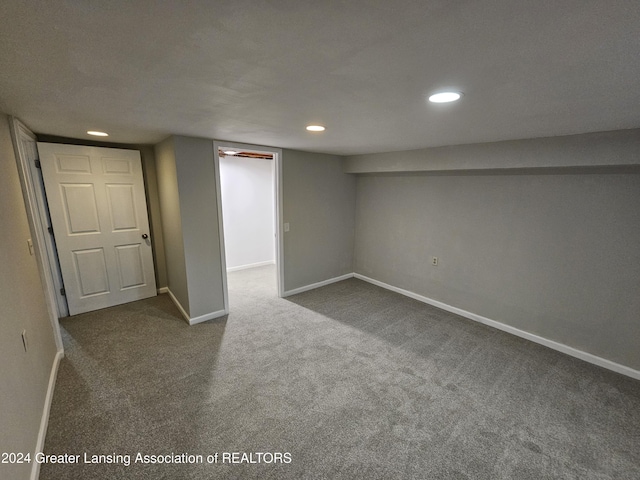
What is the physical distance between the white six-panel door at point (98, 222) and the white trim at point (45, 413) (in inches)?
44.9

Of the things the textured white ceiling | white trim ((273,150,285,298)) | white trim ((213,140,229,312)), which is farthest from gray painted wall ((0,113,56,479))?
white trim ((273,150,285,298))

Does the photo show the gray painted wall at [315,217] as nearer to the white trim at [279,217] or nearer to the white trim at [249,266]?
the white trim at [279,217]

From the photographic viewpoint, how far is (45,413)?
5.96 feet

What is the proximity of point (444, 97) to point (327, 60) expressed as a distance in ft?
2.39

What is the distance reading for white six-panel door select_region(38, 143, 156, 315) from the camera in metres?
3.09

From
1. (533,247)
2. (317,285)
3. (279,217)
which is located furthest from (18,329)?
(533,247)

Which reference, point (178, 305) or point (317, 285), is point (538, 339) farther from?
point (178, 305)

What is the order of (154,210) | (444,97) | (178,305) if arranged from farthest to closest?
1. (154,210)
2. (178,305)
3. (444,97)

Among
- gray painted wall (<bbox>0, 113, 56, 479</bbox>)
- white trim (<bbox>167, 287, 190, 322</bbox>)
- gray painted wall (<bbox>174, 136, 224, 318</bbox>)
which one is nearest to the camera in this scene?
gray painted wall (<bbox>0, 113, 56, 479</bbox>)

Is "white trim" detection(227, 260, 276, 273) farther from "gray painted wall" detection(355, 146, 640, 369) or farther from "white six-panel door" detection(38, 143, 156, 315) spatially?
"gray painted wall" detection(355, 146, 640, 369)

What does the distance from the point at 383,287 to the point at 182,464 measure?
339 centimetres

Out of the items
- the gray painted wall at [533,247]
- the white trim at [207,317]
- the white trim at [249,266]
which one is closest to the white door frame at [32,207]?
the white trim at [207,317]

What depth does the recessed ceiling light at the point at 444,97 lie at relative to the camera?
4.37 feet

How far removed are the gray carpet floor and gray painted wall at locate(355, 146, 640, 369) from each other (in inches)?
13.6
